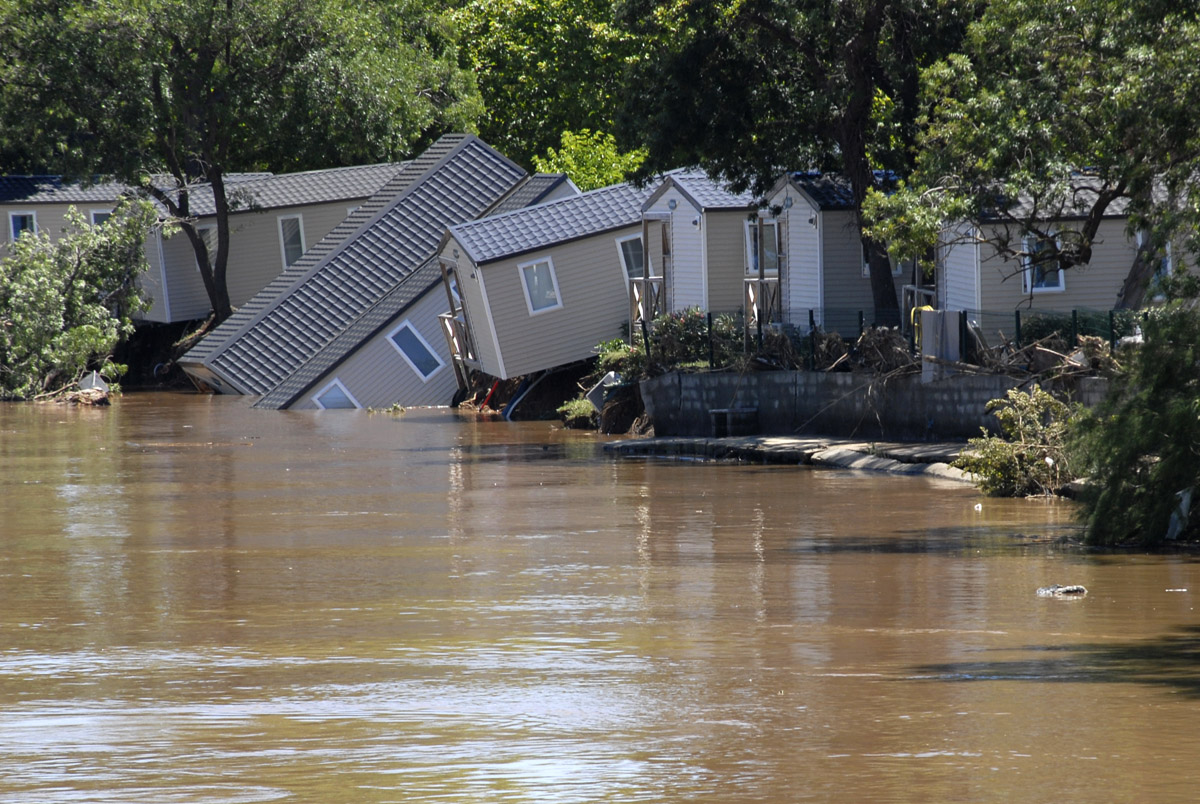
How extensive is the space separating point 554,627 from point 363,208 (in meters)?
37.5

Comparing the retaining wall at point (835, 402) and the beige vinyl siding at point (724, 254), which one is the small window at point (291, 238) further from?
the retaining wall at point (835, 402)

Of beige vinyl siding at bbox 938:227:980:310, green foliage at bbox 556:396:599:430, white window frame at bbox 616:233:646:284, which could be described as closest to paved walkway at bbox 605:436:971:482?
beige vinyl siding at bbox 938:227:980:310

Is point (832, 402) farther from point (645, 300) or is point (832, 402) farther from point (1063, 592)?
point (1063, 592)

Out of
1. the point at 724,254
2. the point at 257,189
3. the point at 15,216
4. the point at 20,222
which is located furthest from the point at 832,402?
the point at 20,222

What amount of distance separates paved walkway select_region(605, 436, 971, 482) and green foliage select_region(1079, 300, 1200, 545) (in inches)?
220

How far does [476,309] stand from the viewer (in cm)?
3719

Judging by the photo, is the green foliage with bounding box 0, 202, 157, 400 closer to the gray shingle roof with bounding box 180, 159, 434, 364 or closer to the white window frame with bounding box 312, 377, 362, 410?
the gray shingle roof with bounding box 180, 159, 434, 364

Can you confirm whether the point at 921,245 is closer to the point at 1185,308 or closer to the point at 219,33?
the point at 1185,308

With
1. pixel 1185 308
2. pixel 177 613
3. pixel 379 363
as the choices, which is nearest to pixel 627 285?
pixel 379 363

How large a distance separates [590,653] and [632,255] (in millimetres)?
27961

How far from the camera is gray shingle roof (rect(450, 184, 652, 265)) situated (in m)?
36.2

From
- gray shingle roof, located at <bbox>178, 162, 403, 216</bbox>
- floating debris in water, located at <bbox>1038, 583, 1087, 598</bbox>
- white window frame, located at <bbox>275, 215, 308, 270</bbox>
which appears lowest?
floating debris in water, located at <bbox>1038, 583, 1087, 598</bbox>

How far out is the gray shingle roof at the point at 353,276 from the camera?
44281 mm

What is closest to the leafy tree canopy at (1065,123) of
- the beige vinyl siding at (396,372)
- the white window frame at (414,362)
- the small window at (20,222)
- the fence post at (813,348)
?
the fence post at (813,348)
